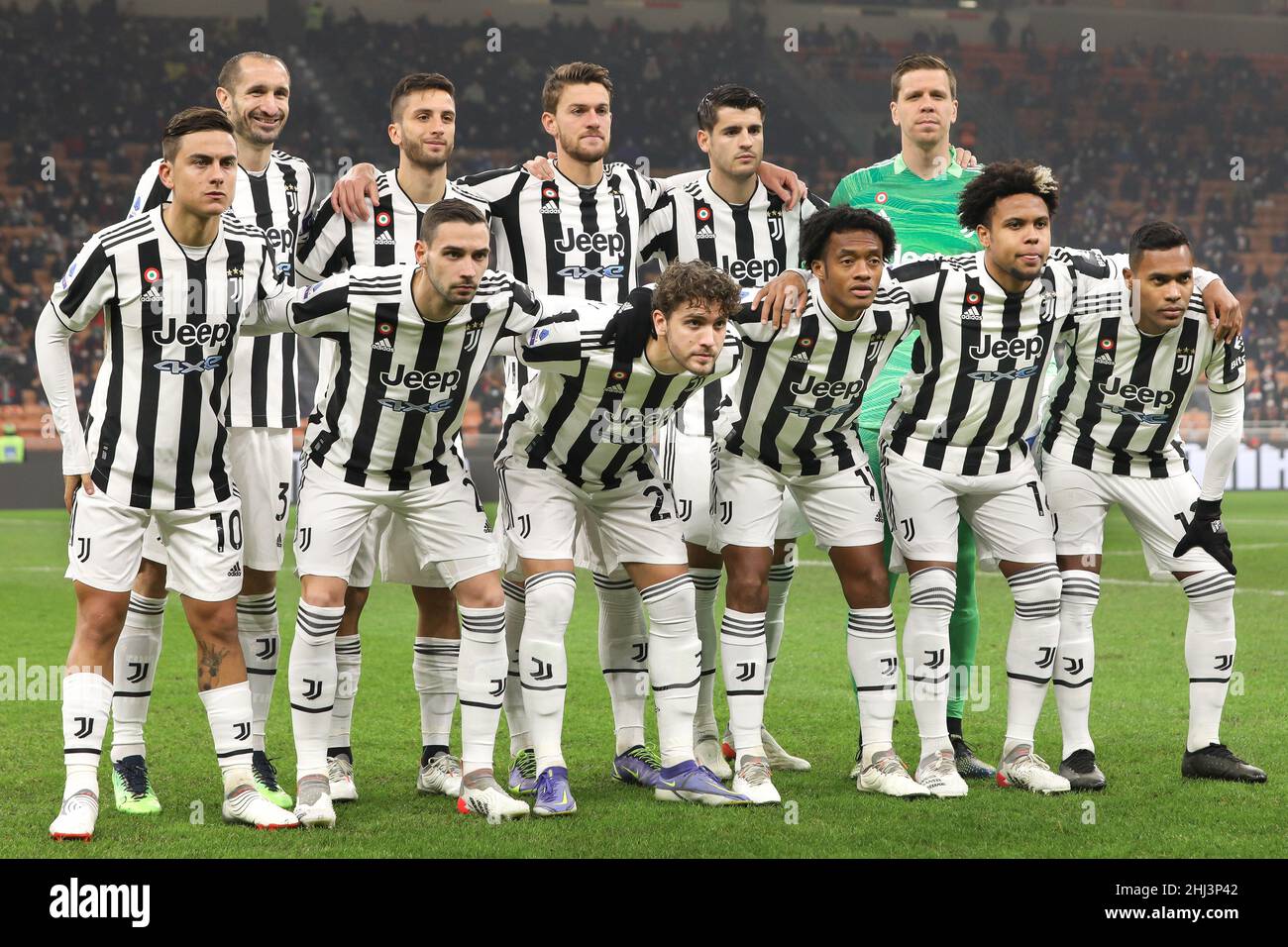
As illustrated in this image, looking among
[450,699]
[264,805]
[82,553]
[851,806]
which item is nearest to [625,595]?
[450,699]

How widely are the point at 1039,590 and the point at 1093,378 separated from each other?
0.80 m

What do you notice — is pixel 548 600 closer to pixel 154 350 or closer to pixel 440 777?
pixel 440 777

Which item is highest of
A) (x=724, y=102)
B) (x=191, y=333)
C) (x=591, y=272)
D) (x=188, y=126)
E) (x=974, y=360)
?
(x=724, y=102)

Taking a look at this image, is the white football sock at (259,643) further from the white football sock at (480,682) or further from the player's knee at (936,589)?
the player's knee at (936,589)

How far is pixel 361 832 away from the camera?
14.0ft

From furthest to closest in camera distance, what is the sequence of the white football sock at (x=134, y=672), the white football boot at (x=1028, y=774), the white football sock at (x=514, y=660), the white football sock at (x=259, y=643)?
the white football sock at (x=514, y=660)
the white football sock at (x=259, y=643)
the white football boot at (x=1028, y=774)
the white football sock at (x=134, y=672)

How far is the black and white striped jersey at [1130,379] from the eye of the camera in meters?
4.98

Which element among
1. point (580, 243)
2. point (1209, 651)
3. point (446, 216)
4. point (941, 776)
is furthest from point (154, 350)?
point (1209, 651)

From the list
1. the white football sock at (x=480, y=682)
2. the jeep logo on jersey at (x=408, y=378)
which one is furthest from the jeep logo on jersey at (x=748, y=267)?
the white football sock at (x=480, y=682)

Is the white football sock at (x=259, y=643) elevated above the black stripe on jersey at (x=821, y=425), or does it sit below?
below

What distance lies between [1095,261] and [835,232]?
1066 mm

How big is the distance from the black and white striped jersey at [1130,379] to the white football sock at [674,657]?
1502 millimetres

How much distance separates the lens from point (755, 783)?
183 inches

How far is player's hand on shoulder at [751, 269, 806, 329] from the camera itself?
4684mm
